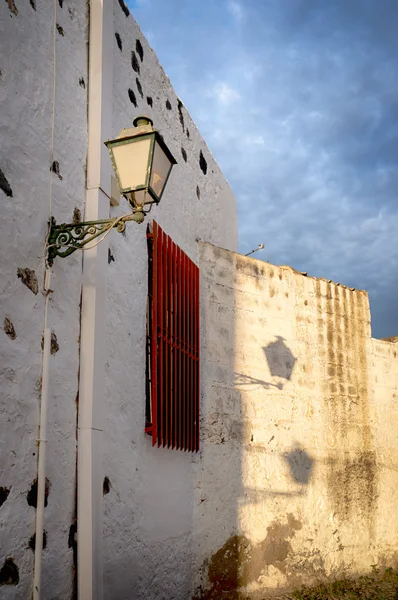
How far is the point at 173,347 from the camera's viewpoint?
6168 mm

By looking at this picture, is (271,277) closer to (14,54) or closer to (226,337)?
(226,337)

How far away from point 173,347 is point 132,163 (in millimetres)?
2537

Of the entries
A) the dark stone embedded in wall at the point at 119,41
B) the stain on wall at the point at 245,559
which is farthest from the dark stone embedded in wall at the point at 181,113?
the stain on wall at the point at 245,559

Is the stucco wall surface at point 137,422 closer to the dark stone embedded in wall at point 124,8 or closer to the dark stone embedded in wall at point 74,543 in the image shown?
the dark stone embedded in wall at point 124,8

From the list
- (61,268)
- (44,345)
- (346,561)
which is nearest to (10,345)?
(44,345)

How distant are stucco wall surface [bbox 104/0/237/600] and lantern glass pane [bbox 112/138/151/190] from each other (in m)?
1.38

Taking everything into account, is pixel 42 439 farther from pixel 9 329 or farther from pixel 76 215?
pixel 76 215

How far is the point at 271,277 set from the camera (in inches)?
321

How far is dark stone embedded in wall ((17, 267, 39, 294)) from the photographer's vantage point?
407 cm

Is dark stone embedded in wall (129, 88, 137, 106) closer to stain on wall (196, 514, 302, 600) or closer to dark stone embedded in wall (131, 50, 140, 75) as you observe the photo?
dark stone embedded in wall (131, 50, 140, 75)

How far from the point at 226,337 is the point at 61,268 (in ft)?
10.8

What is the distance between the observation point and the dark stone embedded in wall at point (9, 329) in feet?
12.7

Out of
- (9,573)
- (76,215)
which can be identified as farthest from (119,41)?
(9,573)

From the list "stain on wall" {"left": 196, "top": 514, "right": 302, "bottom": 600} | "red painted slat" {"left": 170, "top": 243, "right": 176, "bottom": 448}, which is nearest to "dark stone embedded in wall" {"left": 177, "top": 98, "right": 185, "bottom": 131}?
"red painted slat" {"left": 170, "top": 243, "right": 176, "bottom": 448}
